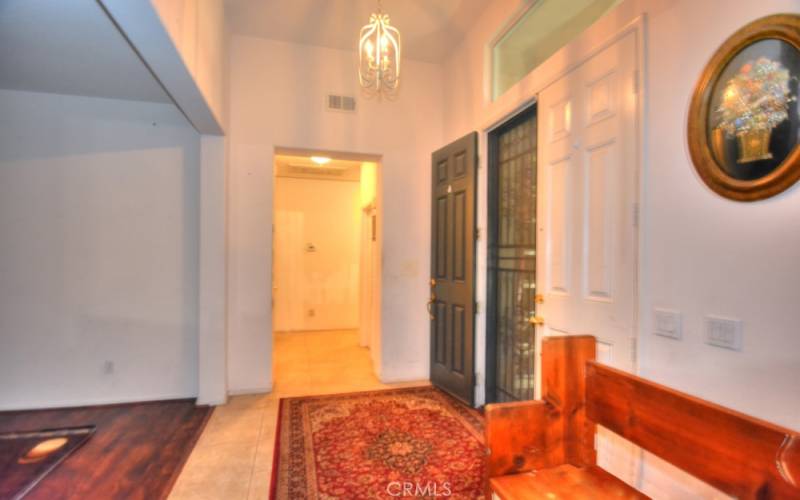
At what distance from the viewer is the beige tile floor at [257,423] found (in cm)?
213

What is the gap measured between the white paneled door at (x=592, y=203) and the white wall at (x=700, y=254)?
9 cm

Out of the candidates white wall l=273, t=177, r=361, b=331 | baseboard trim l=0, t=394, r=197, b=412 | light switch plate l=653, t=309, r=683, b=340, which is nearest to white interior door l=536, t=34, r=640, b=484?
light switch plate l=653, t=309, r=683, b=340

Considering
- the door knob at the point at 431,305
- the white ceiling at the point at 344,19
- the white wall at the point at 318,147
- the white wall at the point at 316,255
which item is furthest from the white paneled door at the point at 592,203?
the white wall at the point at 316,255

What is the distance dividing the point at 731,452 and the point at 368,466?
1795mm

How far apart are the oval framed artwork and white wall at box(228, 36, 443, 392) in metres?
2.71

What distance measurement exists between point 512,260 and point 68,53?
11.6ft

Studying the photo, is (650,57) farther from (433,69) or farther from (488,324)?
(433,69)

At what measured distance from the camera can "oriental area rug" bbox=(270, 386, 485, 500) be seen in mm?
2090

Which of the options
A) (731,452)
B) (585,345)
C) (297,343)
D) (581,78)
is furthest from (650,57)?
(297,343)

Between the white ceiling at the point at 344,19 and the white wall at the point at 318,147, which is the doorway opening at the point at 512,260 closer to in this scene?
the white wall at the point at 318,147

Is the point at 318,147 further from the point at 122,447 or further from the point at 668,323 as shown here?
the point at 668,323

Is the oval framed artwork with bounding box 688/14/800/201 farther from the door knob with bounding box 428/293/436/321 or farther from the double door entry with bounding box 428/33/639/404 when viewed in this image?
the door knob with bounding box 428/293/436/321

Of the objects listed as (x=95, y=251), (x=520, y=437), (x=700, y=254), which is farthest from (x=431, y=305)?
(x=95, y=251)

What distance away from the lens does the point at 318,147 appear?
3.68 m
